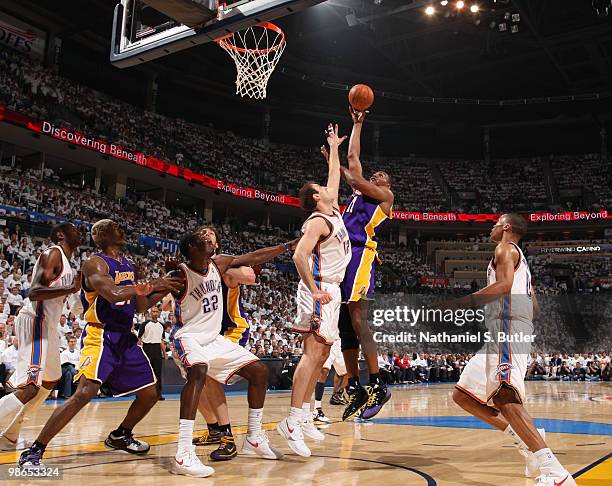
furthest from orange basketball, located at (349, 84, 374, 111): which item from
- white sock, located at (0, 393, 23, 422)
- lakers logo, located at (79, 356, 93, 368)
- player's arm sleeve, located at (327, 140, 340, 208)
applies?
white sock, located at (0, 393, 23, 422)

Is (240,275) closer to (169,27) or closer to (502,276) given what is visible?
(502,276)

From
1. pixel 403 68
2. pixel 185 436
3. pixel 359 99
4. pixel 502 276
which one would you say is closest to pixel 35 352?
pixel 185 436

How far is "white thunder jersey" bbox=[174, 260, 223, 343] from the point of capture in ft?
13.7

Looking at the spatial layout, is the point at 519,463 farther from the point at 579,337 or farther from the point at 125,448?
the point at 579,337

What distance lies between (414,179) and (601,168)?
394 inches

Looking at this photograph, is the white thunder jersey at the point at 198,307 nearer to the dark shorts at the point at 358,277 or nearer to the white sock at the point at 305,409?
the white sock at the point at 305,409

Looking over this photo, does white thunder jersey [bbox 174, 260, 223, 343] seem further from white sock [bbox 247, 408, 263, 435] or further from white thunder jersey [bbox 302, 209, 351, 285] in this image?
white thunder jersey [bbox 302, 209, 351, 285]

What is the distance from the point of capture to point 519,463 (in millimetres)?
4434

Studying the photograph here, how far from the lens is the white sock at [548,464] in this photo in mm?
3359

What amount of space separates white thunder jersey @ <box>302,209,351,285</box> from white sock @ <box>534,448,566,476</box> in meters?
2.01

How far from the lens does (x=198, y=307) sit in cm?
419

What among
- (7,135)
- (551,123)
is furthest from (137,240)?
(551,123)

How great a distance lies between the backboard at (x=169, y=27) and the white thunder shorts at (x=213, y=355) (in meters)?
3.43

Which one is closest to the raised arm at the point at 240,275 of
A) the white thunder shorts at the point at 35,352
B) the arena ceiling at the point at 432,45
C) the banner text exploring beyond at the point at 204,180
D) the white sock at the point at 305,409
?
the white sock at the point at 305,409
